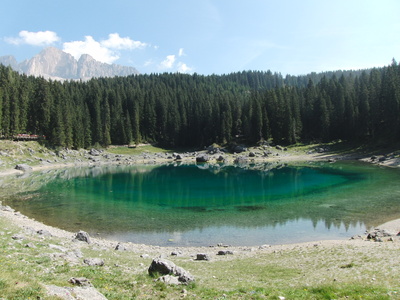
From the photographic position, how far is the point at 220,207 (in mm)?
38531

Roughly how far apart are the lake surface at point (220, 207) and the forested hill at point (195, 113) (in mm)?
42756

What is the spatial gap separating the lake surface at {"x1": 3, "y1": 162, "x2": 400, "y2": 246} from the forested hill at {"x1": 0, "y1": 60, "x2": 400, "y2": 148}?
140 ft

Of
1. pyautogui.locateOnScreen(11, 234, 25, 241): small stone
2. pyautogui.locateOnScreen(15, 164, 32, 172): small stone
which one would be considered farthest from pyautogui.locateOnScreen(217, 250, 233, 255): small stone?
pyautogui.locateOnScreen(15, 164, 32, 172): small stone

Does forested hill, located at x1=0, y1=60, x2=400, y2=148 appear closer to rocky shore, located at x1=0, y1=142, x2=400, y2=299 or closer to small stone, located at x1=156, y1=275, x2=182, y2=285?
rocky shore, located at x1=0, y1=142, x2=400, y2=299

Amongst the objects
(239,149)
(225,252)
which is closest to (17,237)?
(225,252)

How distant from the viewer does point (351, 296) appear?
34.3ft

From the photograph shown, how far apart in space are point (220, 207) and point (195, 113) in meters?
117

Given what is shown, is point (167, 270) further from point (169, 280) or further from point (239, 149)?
point (239, 149)

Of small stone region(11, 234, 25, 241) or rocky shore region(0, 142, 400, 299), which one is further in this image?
small stone region(11, 234, 25, 241)

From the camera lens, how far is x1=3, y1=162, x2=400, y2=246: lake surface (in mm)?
28062

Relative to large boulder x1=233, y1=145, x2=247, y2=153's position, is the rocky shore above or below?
below

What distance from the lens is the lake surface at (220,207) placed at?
28062 millimetres

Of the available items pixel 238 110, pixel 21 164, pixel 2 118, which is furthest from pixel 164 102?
pixel 21 164

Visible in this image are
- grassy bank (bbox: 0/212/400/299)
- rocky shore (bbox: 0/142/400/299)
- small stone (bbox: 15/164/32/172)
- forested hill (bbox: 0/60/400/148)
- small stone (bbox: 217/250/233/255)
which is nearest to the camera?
grassy bank (bbox: 0/212/400/299)
